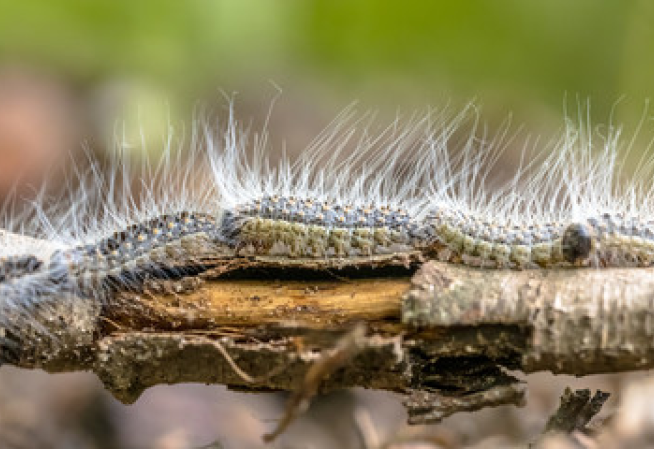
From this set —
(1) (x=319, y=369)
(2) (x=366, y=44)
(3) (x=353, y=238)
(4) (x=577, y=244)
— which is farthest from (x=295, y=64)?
(1) (x=319, y=369)

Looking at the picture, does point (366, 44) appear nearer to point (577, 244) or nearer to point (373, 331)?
point (577, 244)

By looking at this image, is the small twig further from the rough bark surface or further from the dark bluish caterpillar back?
the dark bluish caterpillar back

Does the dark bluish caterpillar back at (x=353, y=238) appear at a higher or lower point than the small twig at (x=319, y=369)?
higher

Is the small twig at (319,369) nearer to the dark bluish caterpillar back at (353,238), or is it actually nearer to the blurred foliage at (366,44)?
the dark bluish caterpillar back at (353,238)

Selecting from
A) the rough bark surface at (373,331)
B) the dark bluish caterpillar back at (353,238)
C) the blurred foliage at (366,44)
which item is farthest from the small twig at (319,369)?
the blurred foliage at (366,44)

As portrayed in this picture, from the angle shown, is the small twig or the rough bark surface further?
the rough bark surface

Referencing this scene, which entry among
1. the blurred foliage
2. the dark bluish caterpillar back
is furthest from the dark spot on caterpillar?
the blurred foliage

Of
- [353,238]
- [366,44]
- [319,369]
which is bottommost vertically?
[319,369]
